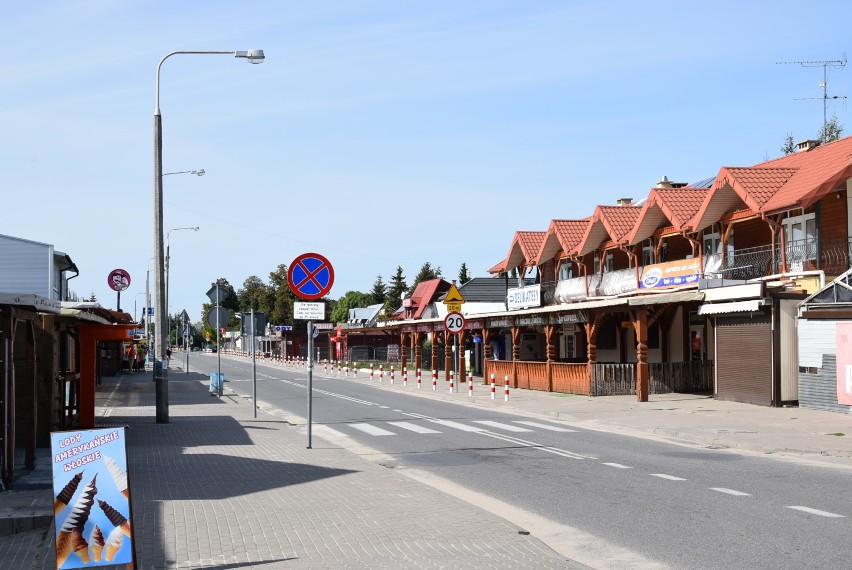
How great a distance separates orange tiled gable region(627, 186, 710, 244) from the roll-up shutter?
5830 millimetres

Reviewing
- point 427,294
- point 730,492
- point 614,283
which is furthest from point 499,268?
point 730,492

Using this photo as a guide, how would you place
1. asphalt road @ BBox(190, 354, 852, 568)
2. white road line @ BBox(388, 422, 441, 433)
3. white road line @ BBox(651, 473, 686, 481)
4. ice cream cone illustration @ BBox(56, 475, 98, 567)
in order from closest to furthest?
ice cream cone illustration @ BBox(56, 475, 98, 567), asphalt road @ BBox(190, 354, 852, 568), white road line @ BBox(651, 473, 686, 481), white road line @ BBox(388, 422, 441, 433)

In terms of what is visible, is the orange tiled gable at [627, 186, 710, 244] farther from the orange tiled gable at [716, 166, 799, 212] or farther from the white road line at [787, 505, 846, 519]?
the white road line at [787, 505, 846, 519]

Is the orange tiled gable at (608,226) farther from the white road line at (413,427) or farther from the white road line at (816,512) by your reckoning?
the white road line at (816,512)

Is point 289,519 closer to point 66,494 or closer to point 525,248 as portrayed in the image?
point 66,494

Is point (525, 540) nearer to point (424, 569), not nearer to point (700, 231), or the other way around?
point (424, 569)

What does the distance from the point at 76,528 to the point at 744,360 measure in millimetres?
22725

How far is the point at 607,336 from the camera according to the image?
142ft

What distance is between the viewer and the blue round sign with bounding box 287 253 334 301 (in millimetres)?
16078

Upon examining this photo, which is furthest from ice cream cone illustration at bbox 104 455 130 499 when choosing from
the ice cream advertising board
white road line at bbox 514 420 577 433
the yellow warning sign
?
the yellow warning sign

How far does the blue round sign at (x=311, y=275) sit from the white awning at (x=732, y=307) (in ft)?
43.6

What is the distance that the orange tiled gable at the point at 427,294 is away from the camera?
239 feet

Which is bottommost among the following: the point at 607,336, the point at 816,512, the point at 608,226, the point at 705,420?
the point at 705,420

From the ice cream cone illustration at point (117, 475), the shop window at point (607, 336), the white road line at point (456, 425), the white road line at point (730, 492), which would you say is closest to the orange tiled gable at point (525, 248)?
the shop window at point (607, 336)
